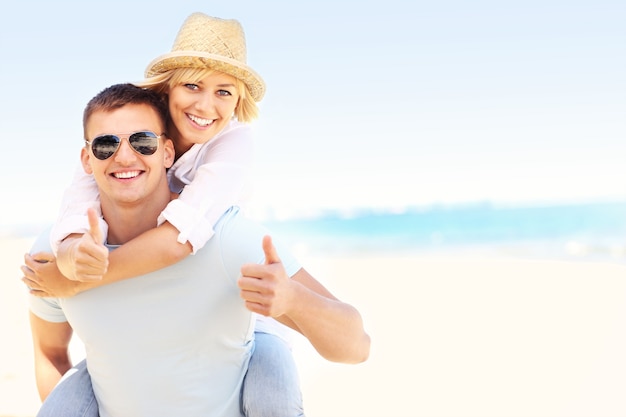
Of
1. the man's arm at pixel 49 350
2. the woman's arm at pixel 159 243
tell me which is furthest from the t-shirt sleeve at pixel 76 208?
the man's arm at pixel 49 350

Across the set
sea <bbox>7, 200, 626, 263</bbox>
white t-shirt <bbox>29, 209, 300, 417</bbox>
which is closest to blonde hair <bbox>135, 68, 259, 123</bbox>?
white t-shirt <bbox>29, 209, 300, 417</bbox>

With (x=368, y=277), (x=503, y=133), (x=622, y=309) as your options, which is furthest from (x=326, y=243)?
(x=503, y=133)

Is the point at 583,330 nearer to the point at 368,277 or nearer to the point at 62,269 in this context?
the point at 368,277

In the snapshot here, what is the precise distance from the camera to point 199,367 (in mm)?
2502

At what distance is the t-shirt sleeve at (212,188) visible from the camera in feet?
8.01

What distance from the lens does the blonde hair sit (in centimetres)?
303

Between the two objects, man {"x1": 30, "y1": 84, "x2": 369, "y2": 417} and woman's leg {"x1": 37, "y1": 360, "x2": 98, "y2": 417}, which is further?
woman's leg {"x1": 37, "y1": 360, "x2": 98, "y2": 417}

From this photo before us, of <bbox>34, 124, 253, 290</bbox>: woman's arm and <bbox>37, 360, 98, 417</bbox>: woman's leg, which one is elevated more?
<bbox>34, 124, 253, 290</bbox>: woman's arm

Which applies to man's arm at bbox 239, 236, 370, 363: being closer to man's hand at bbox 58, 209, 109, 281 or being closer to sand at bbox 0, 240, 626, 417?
man's hand at bbox 58, 209, 109, 281

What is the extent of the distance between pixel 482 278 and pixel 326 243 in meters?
23.0

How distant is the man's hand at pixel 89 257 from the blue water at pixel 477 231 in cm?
2071

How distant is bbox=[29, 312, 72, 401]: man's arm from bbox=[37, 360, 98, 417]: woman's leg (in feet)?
0.83

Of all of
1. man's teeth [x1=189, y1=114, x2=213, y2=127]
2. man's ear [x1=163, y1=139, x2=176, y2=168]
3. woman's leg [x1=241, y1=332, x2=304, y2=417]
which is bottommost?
woman's leg [x1=241, y1=332, x2=304, y2=417]

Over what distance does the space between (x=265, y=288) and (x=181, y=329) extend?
1.82 ft
